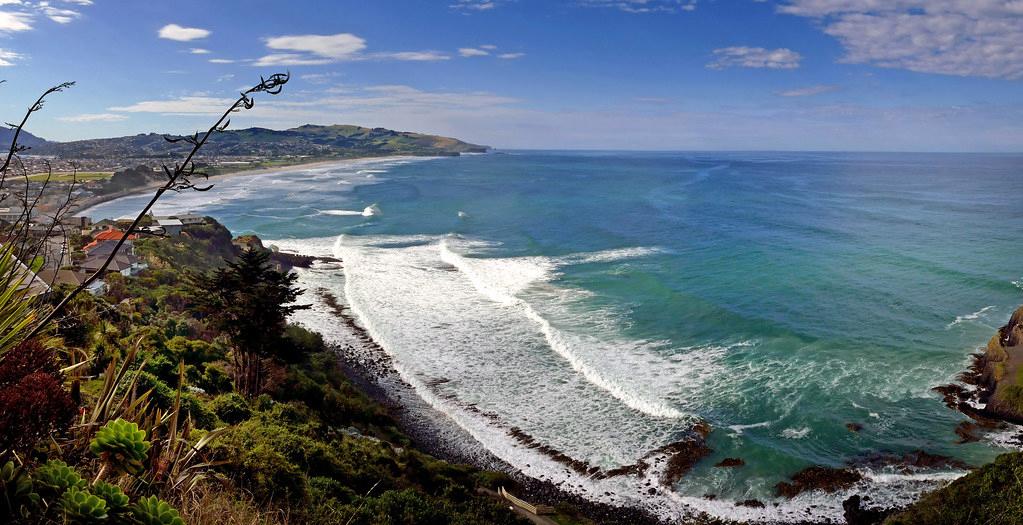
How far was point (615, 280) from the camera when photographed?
38438 millimetres

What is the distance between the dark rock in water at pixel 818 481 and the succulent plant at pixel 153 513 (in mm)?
17914

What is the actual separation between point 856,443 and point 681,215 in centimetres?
4907

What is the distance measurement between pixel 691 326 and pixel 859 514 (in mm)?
14514

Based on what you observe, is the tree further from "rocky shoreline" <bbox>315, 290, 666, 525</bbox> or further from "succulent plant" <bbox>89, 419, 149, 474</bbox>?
"succulent plant" <bbox>89, 419, 149, 474</bbox>

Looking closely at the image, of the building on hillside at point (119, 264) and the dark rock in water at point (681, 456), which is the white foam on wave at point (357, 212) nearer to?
the building on hillside at point (119, 264)

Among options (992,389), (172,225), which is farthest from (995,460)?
(172,225)

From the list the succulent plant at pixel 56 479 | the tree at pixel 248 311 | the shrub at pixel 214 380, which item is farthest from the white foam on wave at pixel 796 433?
the succulent plant at pixel 56 479

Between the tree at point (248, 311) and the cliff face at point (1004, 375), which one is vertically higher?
the tree at point (248, 311)

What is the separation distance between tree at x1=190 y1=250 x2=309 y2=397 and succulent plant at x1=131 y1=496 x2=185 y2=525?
15182 millimetres

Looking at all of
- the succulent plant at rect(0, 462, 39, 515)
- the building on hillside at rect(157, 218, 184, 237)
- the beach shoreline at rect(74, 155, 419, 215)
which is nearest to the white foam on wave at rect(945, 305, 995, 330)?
the succulent plant at rect(0, 462, 39, 515)

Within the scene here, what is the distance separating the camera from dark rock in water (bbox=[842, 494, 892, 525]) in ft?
52.2

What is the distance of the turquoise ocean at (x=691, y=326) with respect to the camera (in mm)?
19391

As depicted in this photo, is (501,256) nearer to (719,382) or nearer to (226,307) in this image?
(719,382)

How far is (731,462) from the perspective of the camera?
61.6 feet
